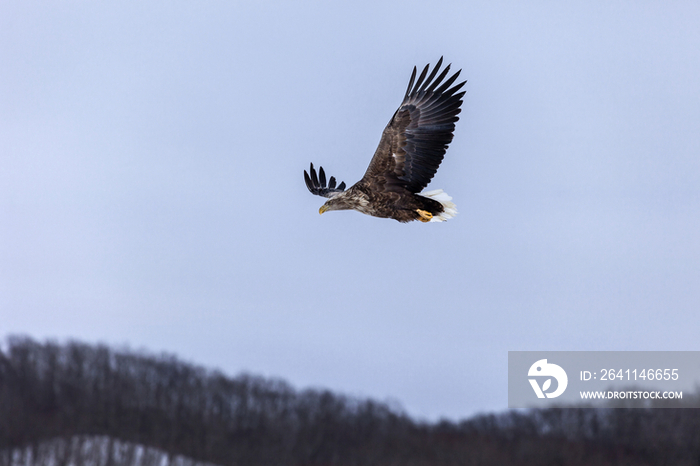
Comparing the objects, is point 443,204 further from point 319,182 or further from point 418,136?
point 319,182

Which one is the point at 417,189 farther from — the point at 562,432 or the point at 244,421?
the point at 244,421

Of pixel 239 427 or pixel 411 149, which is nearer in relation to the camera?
pixel 411 149

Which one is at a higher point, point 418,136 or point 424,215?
point 418,136

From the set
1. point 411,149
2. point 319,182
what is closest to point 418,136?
point 411,149

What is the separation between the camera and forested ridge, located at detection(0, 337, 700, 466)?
47.9 metres

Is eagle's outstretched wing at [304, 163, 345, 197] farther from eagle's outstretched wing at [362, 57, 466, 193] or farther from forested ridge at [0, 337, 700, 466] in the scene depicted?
forested ridge at [0, 337, 700, 466]

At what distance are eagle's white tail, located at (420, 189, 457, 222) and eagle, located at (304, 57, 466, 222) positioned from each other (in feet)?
1.51

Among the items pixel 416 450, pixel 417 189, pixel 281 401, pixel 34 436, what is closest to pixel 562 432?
pixel 416 450

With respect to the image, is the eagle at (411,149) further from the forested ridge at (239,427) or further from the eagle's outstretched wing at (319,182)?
the forested ridge at (239,427)

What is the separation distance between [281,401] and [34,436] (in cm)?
1747

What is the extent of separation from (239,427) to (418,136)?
4608 cm

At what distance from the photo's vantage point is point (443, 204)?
45.5 ft

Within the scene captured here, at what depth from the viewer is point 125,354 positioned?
2576 inches

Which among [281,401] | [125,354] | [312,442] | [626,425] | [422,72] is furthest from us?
[125,354]
